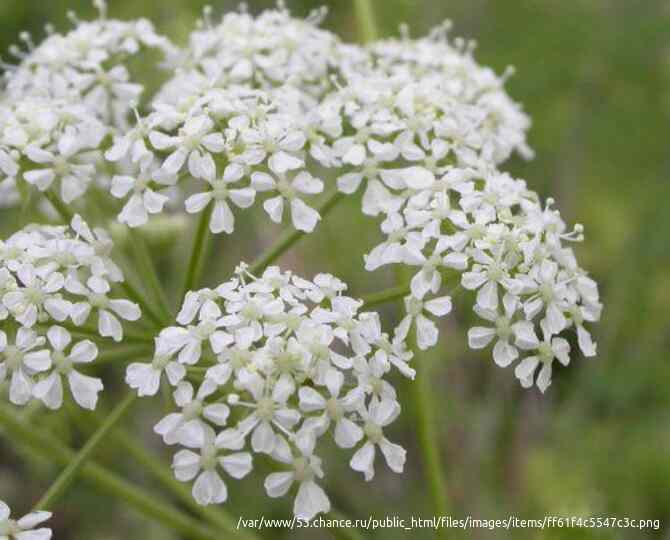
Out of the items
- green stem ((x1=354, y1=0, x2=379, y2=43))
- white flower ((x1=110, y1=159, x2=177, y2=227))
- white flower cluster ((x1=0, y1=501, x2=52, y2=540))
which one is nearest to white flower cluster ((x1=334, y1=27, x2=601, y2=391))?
green stem ((x1=354, y1=0, x2=379, y2=43))

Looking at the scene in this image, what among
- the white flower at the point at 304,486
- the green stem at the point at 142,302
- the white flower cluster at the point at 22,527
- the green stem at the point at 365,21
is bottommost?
the white flower cluster at the point at 22,527

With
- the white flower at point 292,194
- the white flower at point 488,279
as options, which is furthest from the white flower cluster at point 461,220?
the white flower at point 292,194

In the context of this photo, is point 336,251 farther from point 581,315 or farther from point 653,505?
point 581,315

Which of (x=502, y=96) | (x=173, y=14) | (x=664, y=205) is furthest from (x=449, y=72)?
(x=173, y=14)

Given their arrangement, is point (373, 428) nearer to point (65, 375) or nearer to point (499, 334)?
point (499, 334)

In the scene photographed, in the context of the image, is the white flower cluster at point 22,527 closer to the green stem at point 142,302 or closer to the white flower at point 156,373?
the white flower at point 156,373

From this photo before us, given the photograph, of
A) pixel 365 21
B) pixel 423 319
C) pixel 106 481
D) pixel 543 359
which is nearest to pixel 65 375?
pixel 106 481

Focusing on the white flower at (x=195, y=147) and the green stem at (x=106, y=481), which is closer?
the white flower at (x=195, y=147)
